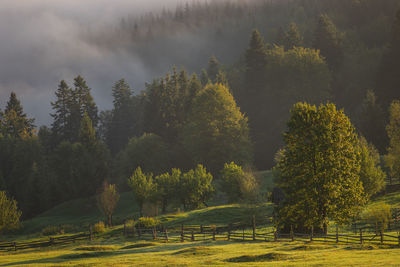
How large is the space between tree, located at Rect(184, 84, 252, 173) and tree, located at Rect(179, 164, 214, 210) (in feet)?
67.9

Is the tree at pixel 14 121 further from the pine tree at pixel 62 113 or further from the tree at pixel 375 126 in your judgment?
the tree at pixel 375 126

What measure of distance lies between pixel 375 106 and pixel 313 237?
5760cm

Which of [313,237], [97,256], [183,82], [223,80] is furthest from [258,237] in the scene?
[183,82]

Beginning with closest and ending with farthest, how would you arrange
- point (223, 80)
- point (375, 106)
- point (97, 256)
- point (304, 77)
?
point (97, 256), point (375, 106), point (304, 77), point (223, 80)

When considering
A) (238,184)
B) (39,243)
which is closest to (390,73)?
(238,184)

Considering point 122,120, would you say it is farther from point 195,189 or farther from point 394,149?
point 394,149

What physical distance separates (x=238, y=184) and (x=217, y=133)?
2915cm

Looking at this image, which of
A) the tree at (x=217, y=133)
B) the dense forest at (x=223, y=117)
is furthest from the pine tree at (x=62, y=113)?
the tree at (x=217, y=133)

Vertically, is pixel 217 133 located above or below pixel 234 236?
above

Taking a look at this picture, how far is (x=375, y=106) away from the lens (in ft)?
292

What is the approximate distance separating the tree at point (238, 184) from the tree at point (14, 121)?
82344mm

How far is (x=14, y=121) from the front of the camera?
134125 mm

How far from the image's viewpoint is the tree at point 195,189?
73.4 m

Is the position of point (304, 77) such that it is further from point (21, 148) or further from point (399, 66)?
point (21, 148)
